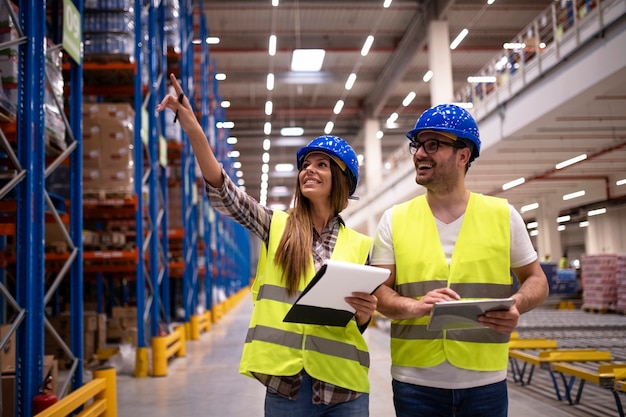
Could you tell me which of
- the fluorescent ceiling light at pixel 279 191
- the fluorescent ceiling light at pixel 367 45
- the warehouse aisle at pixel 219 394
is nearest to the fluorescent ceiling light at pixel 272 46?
the fluorescent ceiling light at pixel 367 45

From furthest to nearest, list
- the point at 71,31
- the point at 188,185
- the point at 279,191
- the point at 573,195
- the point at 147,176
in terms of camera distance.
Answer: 1. the point at 279,191
2. the point at 188,185
3. the point at 147,176
4. the point at 573,195
5. the point at 71,31

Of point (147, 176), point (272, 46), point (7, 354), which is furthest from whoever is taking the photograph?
point (272, 46)

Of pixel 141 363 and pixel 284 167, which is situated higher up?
pixel 284 167

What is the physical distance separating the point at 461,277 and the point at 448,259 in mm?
92

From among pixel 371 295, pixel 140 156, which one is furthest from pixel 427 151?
pixel 140 156

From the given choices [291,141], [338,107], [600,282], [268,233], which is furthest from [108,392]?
[291,141]

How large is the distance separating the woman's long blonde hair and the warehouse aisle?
3558mm

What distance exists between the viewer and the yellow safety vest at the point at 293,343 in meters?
2.26

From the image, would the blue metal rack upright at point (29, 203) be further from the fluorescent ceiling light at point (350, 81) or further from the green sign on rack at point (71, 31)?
the fluorescent ceiling light at point (350, 81)

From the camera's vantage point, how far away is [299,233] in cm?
238

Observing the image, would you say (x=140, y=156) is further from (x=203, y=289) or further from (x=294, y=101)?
(x=294, y=101)

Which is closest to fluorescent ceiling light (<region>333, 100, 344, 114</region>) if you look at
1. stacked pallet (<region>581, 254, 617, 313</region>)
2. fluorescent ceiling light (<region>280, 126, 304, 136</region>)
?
fluorescent ceiling light (<region>280, 126, 304, 136</region>)

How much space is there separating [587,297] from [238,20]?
1330cm

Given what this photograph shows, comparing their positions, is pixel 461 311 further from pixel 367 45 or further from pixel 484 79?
pixel 367 45
